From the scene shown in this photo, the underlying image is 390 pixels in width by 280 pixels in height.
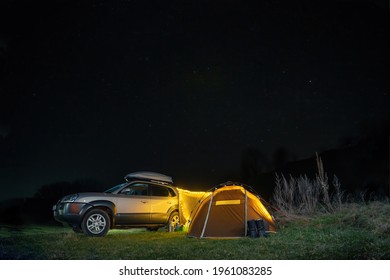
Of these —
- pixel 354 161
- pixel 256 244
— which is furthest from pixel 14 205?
pixel 354 161

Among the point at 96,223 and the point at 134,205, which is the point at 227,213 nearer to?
the point at 134,205

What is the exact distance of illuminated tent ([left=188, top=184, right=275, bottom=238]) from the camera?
11531 mm

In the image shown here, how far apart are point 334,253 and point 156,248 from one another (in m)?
3.59

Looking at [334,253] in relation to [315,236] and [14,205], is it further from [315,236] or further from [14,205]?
[14,205]

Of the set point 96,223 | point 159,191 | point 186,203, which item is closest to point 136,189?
point 159,191

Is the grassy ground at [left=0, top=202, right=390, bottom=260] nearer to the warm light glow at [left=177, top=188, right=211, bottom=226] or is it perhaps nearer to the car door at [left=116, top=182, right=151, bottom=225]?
the car door at [left=116, top=182, right=151, bottom=225]

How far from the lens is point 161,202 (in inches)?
528

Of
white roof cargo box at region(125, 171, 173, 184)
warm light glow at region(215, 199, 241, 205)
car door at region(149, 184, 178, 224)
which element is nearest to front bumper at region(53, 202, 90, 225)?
white roof cargo box at region(125, 171, 173, 184)

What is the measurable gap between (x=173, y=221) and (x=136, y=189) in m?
1.88

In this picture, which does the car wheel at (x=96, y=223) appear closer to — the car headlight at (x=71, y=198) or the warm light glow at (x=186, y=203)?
the car headlight at (x=71, y=198)

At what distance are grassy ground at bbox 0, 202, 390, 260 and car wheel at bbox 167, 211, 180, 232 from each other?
2.45 meters

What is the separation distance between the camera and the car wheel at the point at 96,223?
38.0 ft

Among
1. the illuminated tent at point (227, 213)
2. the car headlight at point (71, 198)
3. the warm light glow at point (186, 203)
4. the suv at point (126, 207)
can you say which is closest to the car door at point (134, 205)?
the suv at point (126, 207)

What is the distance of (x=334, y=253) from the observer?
27.0 ft
